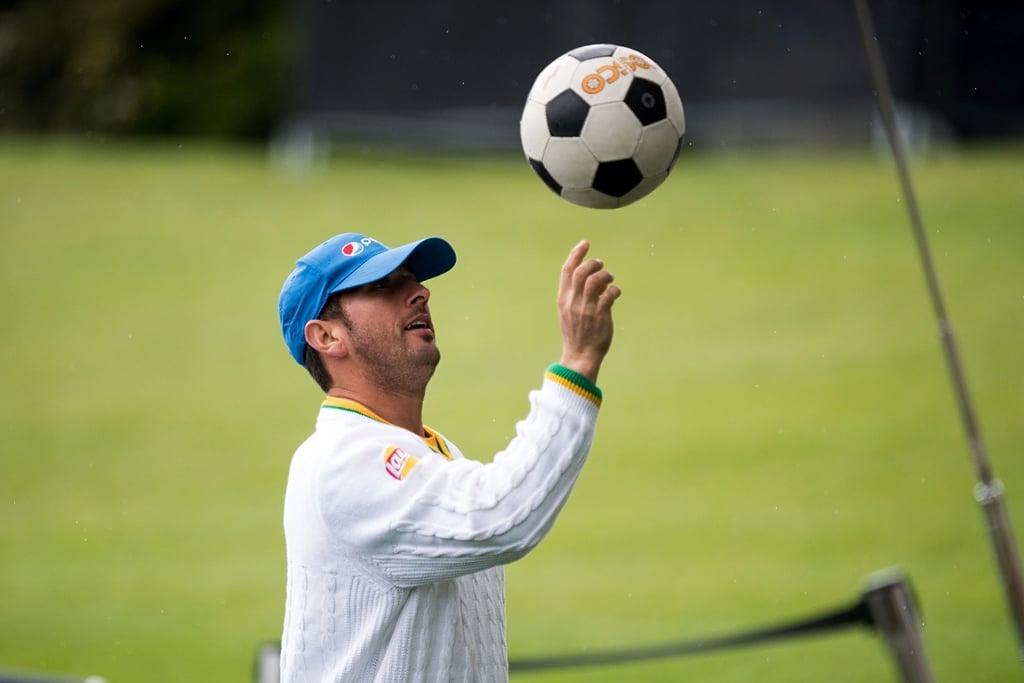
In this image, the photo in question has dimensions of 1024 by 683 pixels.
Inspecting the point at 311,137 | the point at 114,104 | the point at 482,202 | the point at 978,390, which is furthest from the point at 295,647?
the point at 114,104

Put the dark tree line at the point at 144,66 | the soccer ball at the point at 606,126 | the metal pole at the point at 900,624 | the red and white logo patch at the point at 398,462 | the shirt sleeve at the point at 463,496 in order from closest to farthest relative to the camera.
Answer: the shirt sleeve at the point at 463,496 → the red and white logo patch at the point at 398,462 → the soccer ball at the point at 606,126 → the metal pole at the point at 900,624 → the dark tree line at the point at 144,66

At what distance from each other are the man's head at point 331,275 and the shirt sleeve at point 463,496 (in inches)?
14.0

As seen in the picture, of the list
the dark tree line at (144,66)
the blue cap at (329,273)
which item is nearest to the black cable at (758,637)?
the blue cap at (329,273)

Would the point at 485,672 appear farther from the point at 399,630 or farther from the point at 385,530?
the point at 385,530

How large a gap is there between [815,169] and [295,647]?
53.4 feet

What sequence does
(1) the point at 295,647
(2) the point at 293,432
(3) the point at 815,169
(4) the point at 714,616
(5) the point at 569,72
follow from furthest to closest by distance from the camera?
1. (3) the point at 815,169
2. (2) the point at 293,432
3. (4) the point at 714,616
4. (5) the point at 569,72
5. (1) the point at 295,647

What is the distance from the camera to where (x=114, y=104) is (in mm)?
28469

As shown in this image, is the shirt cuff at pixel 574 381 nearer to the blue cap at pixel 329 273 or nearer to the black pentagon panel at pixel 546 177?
the blue cap at pixel 329 273

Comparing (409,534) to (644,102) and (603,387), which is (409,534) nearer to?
(644,102)

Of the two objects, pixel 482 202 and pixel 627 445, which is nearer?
pixel 627 445

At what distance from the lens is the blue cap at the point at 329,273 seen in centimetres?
281

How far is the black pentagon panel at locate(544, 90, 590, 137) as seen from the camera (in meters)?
3.19

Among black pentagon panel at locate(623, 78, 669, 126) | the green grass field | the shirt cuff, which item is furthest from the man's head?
the green grass field

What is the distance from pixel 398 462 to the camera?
261cm
